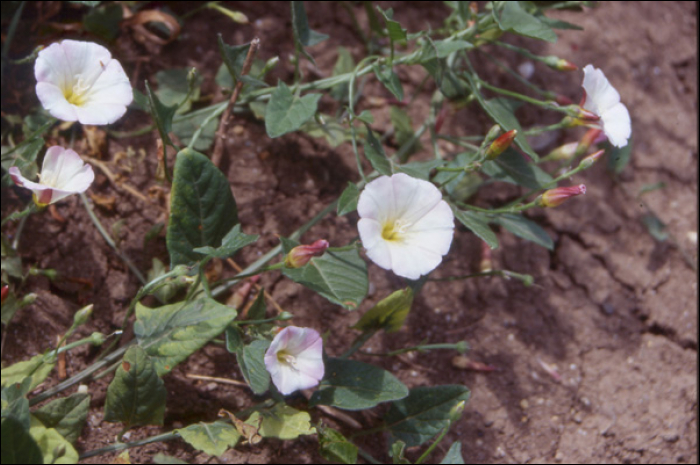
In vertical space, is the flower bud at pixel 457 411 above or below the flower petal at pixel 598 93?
below

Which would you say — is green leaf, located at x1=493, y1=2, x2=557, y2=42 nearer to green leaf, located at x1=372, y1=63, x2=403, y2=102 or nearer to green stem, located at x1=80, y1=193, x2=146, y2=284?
green leaf, located at x1=372, y1=63, x2=403, y2=102

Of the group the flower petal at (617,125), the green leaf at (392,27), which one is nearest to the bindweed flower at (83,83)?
Answer: the green leaf at (392,27)

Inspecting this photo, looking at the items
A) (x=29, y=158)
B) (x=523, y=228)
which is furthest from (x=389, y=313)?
(x=29, y=158)

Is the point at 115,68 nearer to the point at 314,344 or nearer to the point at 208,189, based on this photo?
the point at 208,189

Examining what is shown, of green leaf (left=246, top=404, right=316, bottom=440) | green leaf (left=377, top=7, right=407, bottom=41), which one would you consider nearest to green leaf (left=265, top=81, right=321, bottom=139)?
green leaf (left=377, top=7, right=407, bottom=41)

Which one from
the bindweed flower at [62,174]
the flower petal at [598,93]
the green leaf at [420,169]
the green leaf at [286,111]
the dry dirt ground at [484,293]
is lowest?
the dry dirt ground at [484,293]

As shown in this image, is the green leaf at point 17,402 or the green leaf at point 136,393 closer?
the green leaf at point 17,402

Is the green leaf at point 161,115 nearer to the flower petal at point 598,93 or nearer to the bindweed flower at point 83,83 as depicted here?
the bindweed flower at point 83,83

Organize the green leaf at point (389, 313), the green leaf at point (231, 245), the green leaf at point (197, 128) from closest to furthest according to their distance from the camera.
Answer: the green leaf at point (231, 245) < the green leaf at point (389, 313) < the green leaf at point (197, 128)
